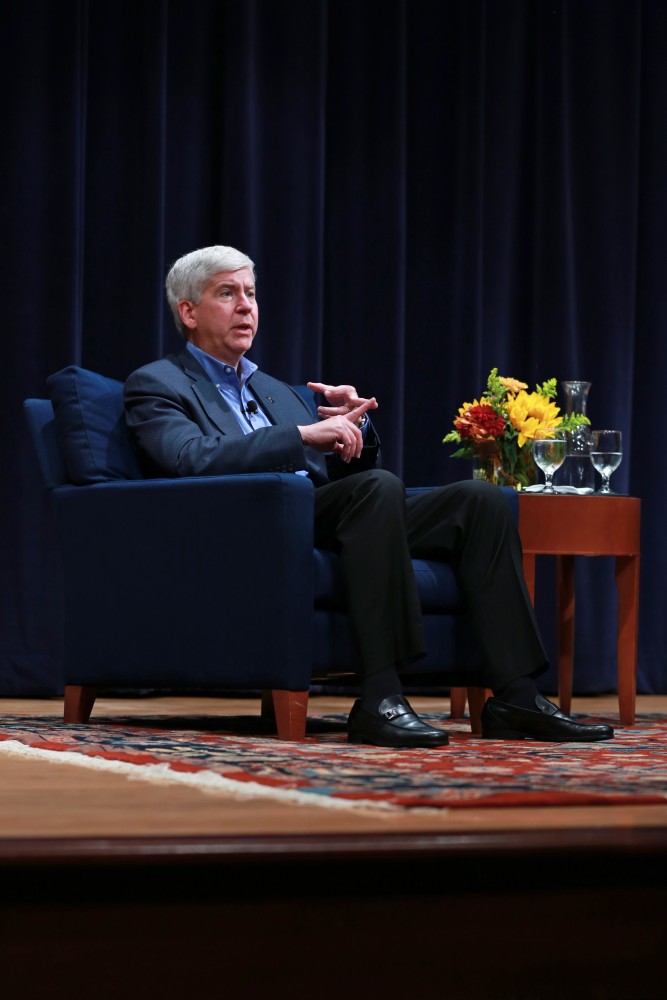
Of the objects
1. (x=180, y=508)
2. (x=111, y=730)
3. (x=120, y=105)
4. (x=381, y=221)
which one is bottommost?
(x=111, y=730)

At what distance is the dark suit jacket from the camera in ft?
8.71

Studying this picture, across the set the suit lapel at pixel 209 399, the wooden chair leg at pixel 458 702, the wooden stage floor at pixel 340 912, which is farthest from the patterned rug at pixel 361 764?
the suit lapel at pixel 209 399

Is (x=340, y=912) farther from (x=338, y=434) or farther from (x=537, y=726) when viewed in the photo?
(x=338, y=434)

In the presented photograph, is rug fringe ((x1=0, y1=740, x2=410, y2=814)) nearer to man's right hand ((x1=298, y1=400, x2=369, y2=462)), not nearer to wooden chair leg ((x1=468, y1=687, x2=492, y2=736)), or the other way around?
man's right hand ((x1=298, y1=400, x2=369, y2=462))

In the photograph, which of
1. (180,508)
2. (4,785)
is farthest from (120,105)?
(4,785)

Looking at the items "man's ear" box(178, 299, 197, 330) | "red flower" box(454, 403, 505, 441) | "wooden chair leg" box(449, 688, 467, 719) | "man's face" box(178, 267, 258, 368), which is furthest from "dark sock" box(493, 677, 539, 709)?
"man's ear" box(178, 299, 197, 330)

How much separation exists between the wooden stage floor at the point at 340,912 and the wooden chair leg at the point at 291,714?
1257mm

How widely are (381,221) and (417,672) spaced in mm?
2251

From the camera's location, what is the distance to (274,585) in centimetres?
255

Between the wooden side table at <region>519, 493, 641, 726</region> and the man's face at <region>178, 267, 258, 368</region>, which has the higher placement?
the man's face at <region>178, 267, 258, 368</region>

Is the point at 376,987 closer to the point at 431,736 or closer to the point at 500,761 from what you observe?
the point at 500,761

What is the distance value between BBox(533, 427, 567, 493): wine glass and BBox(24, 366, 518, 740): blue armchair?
15.7 inches

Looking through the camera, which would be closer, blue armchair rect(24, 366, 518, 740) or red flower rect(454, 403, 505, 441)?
blue armchair rect(24, 366, 518, 740)

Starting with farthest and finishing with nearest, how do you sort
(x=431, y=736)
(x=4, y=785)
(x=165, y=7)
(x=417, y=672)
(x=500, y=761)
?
(x=165, y=7)
(x=417, y=672)
(x=431, y=736)
(x=500, y=761)
(x=4, y=785)
